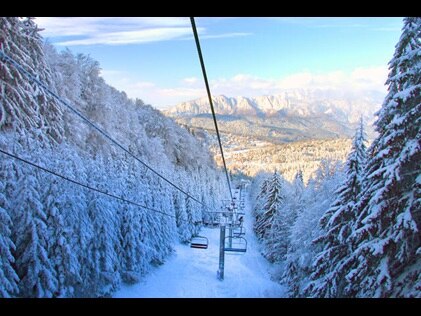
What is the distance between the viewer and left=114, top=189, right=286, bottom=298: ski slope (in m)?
13.9

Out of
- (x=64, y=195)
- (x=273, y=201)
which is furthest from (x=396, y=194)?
(x=273, y=201)

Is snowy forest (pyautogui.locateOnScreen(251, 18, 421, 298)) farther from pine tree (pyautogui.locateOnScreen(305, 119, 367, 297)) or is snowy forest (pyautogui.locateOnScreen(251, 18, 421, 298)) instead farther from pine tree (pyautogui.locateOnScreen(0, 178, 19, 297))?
pine tree (pyautogui.locateOnScreen(0, 178, 19, 297))

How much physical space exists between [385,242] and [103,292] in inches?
360

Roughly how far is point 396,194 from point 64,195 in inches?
342

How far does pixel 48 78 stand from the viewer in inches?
628

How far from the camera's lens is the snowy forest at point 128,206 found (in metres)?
6.20

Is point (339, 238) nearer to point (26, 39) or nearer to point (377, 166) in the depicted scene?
point (377, 166)

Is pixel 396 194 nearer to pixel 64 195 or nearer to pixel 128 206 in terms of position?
pixel 64 195

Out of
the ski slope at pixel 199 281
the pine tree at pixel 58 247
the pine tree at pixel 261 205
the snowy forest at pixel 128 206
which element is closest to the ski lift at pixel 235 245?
the ski slope at pixel 199 281

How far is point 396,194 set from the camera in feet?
20.4

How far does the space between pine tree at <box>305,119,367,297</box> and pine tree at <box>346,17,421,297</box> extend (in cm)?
76

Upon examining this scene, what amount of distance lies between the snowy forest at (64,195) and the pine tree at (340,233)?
671 cm
